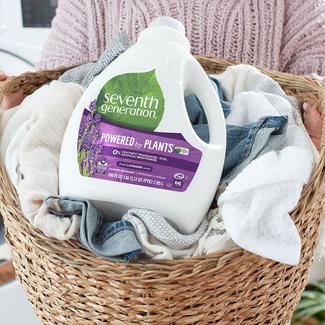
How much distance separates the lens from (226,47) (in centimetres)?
86

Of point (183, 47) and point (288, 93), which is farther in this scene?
point (288, 93)

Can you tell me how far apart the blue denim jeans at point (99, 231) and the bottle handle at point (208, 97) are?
12 centimetres

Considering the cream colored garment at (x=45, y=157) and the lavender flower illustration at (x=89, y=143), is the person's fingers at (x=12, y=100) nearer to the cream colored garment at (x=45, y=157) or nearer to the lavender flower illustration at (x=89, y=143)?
the cream colored garment at (x=45, y=157)

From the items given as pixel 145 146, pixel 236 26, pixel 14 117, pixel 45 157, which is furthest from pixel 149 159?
pixel 236 26

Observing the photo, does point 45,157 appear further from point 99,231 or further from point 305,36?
point 305,36

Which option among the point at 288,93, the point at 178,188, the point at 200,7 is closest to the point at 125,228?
the point at 178,188

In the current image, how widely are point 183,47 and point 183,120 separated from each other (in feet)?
0.29

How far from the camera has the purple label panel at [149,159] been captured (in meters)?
0.53

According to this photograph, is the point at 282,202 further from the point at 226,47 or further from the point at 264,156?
the point at 226,47

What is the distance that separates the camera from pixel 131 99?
21.4 inches

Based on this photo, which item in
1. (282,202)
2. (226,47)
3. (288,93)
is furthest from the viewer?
(226,47)

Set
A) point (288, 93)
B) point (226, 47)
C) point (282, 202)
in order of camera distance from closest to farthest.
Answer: point (282, 202) < point (288, 93) < point (226, 47)

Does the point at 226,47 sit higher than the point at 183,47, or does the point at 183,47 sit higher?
the point at 183,47

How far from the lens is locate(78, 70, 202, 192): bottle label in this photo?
1.75 feet
